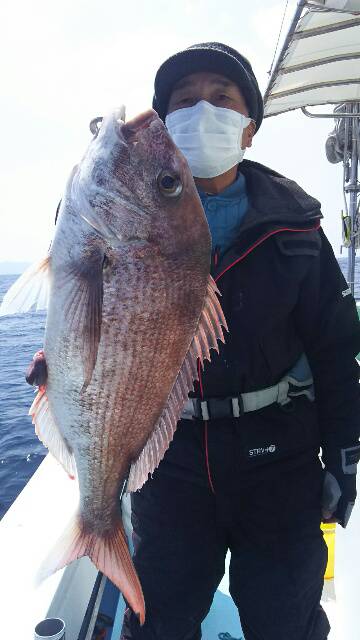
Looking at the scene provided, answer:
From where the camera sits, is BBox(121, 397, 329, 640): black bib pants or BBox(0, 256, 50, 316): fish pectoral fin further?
BBox(121, 397, 329, 640): black bib pants

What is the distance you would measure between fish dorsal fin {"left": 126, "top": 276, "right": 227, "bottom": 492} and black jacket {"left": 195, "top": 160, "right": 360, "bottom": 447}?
1.17ft

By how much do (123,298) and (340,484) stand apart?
4.16 ft

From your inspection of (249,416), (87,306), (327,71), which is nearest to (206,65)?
(87,306)

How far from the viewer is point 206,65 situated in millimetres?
1791

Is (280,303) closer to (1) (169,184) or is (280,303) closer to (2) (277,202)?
(2) (277,202)

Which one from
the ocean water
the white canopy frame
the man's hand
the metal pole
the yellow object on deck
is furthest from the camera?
the ocean water

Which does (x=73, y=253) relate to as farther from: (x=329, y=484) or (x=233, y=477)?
(x=329, y=484)

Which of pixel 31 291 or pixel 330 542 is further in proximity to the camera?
pixel 330 542

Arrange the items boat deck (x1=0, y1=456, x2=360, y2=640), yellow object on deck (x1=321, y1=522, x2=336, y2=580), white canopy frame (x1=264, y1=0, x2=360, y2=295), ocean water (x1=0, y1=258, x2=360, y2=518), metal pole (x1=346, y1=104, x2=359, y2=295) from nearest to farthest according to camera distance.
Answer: boat deck (x1=0, y1=456, x2=360, y2=640), yellow object on deck (x1=321, y1=522, x2=336, y2=580), white canopy frame (x1=264, y1=0, x2=360, y2=295), metal pole (x1=346, y1=104, x2=359, y2=295), ocean water (x1=0, y1=258, x2=360, y2=518)

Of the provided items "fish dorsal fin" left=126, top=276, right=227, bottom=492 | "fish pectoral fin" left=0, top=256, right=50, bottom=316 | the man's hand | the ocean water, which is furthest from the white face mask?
the ocean water

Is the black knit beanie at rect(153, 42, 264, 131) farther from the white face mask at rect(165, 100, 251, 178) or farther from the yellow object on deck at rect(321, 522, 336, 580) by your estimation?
the yellow object on deck at rect(321, 522, 336, 580)

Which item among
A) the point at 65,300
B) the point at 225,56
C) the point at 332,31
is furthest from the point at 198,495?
the point at 332,31

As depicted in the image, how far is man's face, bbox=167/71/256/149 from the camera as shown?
183cm

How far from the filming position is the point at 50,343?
142 centimetres
